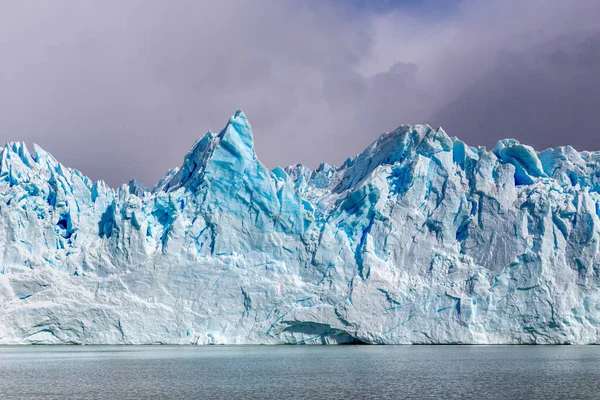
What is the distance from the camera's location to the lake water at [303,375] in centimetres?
1398

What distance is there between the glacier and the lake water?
3.68 metres

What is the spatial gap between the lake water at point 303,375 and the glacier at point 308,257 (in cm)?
368

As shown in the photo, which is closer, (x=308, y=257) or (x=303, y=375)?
(x=303, y=375)

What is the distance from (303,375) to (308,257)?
12.7m

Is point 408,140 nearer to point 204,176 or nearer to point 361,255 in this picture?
point 361,255

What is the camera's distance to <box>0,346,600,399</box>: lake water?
13984 millimetres

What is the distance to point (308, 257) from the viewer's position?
30.0 m

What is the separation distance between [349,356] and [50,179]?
16.7m

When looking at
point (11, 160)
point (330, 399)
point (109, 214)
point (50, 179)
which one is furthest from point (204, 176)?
point (330, 399)

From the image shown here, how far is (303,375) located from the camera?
1748 cm

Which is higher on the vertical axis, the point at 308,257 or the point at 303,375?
the point at 308,257

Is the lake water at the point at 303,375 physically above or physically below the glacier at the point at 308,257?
below

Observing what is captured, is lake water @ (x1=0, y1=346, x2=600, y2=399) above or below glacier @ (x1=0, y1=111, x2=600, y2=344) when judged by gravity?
below

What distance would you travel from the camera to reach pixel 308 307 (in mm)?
28734
